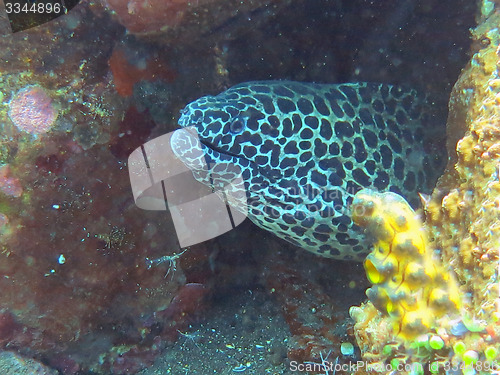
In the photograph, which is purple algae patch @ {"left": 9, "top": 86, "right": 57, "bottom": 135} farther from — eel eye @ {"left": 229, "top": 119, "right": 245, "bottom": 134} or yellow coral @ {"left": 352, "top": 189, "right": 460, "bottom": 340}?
yellow coral @ {"left": 352, "top": 189, "right": 460, "bottom": 340}

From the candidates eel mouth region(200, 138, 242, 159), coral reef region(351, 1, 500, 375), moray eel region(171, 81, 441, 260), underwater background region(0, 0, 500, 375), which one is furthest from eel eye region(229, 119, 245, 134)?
coral reef region(351, 1, 500, 375)

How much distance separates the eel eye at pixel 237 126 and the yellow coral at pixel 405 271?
179 cm

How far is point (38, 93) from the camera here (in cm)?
304

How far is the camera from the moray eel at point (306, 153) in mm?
3477

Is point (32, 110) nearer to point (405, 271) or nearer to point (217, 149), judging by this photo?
point (217, 149)

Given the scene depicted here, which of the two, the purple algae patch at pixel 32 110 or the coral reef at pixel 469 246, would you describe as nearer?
the coral reef at pixel 469 246

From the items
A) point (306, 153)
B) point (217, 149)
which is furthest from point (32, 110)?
point (306, 153)

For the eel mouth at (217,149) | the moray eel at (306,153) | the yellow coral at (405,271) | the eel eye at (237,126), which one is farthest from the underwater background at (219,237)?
the eel eye at (237,126)

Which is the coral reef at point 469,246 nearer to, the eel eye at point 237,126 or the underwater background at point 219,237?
the underwater background at point 219,237

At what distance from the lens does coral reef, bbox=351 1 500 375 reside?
66.8 inches

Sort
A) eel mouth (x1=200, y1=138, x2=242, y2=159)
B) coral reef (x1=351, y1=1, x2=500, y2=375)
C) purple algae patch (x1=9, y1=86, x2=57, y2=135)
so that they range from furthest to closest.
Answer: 1. eel mouth (x1=200, y1=138, x2=242, y2=159)
2. purple algae patch (x1=9, y1=86, x2=57, y2=135)
3. coral reef (x1=351, y1=1, x2=500, y2=375)

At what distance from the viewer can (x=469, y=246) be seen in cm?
210

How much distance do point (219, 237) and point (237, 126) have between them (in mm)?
1521

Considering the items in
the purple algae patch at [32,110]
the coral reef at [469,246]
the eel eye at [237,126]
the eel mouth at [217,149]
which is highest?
the purple algae patch at [32,110]
